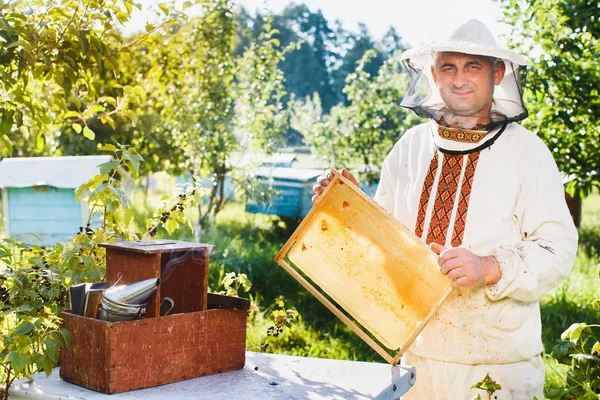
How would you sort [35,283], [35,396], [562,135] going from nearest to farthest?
[35,396] < [35,283] < [562,135]

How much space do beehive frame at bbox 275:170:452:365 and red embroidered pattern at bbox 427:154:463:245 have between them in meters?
0.28

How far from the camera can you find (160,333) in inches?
73.6

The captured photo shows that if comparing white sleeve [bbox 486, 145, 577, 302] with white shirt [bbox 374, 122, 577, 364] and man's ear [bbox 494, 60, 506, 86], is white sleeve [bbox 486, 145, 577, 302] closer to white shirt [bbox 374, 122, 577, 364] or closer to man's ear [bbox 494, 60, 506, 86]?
white shirt [bbox 374, 122, 577, 364]

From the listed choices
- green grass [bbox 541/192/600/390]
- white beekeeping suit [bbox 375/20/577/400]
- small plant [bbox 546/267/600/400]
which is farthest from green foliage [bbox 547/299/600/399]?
green grass [bbox 541/192/600/390]

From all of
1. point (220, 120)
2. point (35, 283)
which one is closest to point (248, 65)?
point (220, 120)

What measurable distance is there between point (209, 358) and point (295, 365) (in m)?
0.29

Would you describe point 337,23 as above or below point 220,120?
above

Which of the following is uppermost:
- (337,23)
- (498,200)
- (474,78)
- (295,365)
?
(337,23)

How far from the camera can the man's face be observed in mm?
2150

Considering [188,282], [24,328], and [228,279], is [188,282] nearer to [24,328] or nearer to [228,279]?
[24,328]

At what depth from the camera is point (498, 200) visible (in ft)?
6.93

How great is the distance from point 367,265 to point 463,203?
0.37 meters

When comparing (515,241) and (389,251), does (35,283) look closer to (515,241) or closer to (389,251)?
(389,251)

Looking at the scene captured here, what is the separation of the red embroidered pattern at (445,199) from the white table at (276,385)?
1.41 feet
